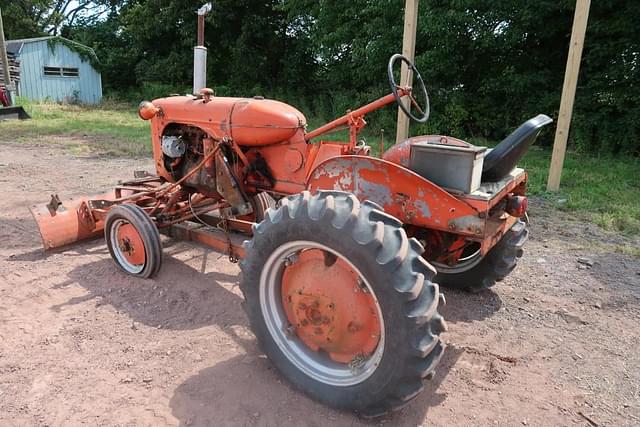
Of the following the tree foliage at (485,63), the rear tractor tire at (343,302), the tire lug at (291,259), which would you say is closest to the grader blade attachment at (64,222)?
the rear tractor tire at (343,302)

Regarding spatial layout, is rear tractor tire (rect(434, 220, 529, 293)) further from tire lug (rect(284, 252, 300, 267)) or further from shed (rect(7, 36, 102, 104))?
shed (rect(7, 36, 102, 104))

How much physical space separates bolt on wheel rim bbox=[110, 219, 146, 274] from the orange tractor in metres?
0.01

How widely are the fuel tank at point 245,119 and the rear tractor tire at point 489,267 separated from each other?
1.47m

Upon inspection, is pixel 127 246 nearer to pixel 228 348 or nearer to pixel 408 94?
pixel 228 348

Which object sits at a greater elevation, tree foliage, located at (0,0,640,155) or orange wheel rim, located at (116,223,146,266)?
tree foliage, located at (0,0,640,155)

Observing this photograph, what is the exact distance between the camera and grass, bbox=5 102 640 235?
5.41 meters

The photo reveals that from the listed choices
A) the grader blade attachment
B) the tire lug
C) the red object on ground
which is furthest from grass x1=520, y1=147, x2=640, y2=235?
the red object on ground

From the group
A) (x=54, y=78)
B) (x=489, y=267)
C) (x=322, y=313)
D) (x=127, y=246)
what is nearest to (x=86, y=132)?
(x=127, y=246)

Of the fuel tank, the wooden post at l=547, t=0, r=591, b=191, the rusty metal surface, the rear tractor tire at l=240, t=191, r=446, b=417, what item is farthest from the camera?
the wooden post at l=547, t=0, r=591, b=191

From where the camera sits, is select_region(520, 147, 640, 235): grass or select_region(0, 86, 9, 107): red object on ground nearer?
select_region(520, 147, 640, 235): grass

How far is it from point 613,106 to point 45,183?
10052 millimetres

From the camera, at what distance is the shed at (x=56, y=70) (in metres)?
19.7

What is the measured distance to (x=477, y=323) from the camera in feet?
10.1

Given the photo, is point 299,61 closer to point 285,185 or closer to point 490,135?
point 490,135
